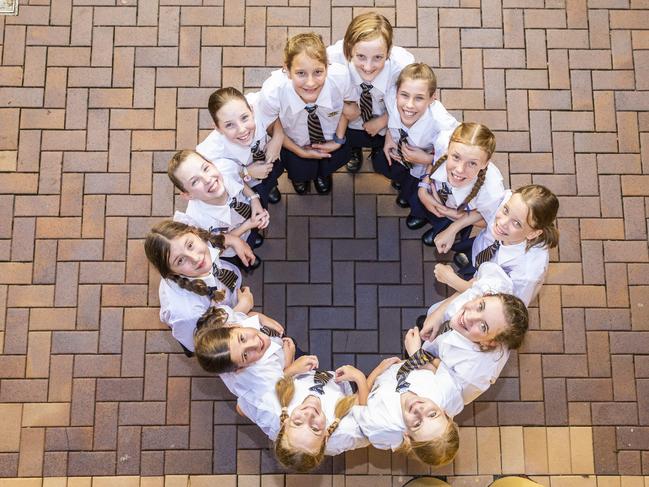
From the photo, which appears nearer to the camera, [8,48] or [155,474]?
[155,474]

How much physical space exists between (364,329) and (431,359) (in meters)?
0.86

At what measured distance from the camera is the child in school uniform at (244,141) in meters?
3.56

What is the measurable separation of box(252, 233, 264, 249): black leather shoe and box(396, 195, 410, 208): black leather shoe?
41.0 inches

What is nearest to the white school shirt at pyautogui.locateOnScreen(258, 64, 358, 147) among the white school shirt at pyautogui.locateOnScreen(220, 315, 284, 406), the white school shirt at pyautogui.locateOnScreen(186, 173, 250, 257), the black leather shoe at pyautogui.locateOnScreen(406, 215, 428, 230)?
the white school shirt at pyautogui.locateOnScreen(186, 173, 250, 257)

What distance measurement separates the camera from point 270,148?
4.06m

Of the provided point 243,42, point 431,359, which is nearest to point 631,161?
point 431,359

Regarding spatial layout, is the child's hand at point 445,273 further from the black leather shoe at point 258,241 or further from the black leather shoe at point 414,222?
the black leather shoe at point 258,241

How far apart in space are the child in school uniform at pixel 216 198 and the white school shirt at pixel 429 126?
1.02m

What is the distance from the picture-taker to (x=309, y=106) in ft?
12.5

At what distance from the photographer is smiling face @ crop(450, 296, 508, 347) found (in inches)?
132

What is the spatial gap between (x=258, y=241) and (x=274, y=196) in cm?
35

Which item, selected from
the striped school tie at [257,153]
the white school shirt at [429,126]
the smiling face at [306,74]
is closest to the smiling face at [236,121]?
the striped school tie at [257,153]

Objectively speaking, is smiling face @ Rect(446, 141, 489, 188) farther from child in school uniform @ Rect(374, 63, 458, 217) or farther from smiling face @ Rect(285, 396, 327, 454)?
smiling face @ Rect(285, 396, 327, 454)

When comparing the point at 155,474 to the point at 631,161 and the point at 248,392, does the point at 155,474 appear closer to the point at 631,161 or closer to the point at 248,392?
the point at 248,392
